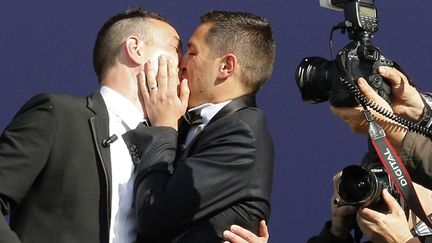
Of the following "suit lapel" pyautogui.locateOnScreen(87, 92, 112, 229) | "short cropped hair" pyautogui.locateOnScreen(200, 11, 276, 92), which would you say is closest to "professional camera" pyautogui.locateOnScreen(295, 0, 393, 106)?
"short cropped hair" pyautogui.locateOnScreen(200, 11, 276, 92)

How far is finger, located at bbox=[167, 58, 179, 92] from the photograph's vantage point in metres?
2.12

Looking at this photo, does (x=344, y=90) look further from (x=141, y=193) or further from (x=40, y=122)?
(x=40, y=122)

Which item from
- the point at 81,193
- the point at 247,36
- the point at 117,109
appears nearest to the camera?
the point at 81,193

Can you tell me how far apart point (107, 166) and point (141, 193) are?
9 cm

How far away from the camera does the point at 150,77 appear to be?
2.13 meters

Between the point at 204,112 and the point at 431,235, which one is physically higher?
the point at 204,112

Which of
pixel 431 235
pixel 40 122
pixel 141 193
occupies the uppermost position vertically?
pixel 40 122

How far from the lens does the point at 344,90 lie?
2.03m

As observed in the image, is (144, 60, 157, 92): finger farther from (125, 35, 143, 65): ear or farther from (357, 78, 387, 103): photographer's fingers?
(357, 78, 387, 103): photographer's fingers

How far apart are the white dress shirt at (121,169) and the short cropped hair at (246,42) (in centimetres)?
24

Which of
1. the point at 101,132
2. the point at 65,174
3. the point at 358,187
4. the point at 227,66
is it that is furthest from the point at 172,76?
the point at 358,187

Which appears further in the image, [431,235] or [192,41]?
[192,41]

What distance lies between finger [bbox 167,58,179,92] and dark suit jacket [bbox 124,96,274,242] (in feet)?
0.39

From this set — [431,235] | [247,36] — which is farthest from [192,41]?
[431,235]
